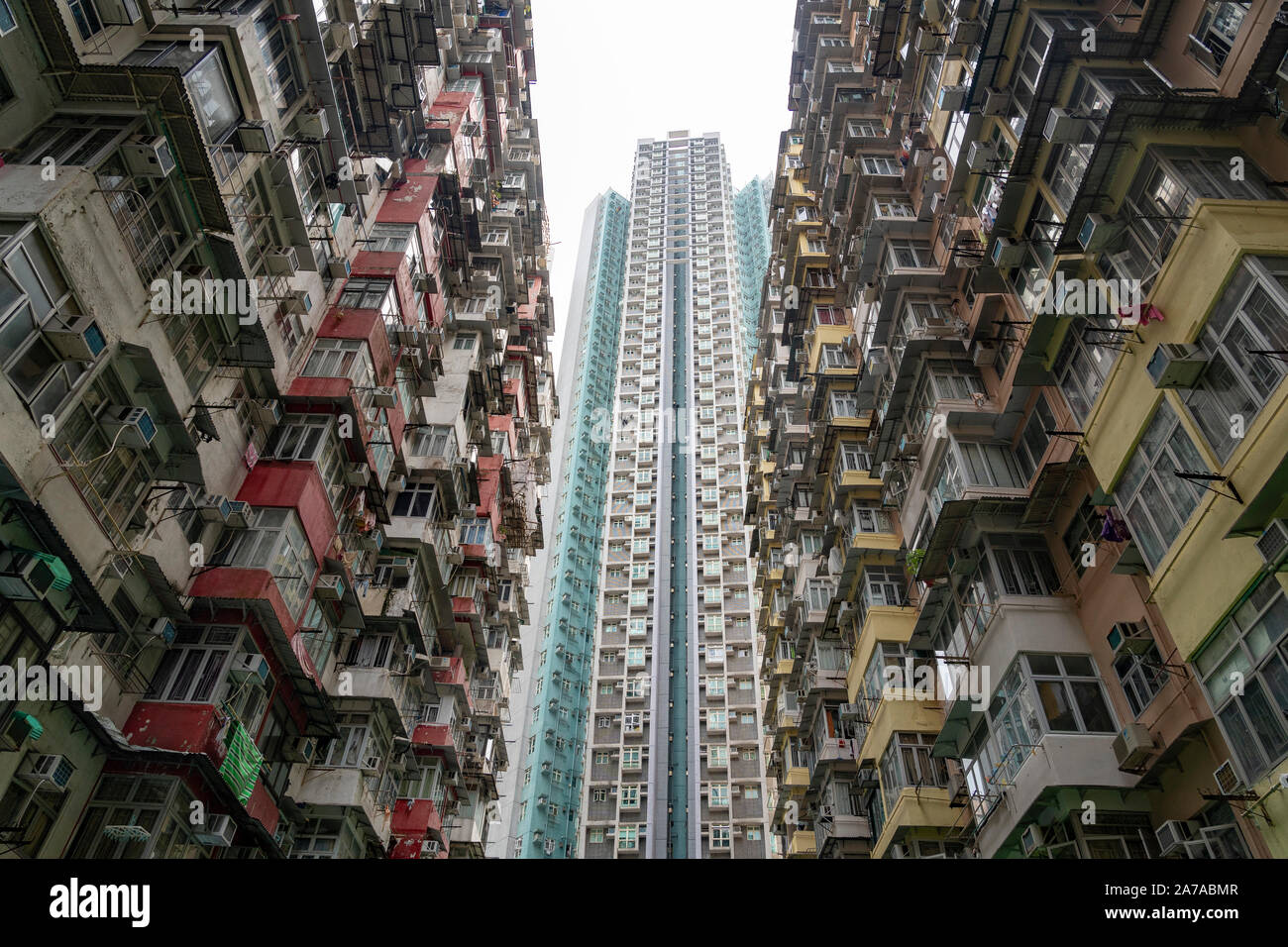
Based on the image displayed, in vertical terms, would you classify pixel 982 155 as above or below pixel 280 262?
above

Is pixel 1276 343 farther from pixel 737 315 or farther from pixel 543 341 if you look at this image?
pixel 737 315

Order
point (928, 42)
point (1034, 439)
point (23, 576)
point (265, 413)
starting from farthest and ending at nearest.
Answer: point (928, 42)
point (265, 413)
point (1034, 439)
point (23, 576)

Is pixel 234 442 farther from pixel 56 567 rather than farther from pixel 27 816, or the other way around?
pixel 27 816

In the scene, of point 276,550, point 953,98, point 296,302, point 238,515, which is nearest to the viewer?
point 238,515

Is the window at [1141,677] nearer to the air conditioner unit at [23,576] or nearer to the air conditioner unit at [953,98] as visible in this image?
the air conditioner unit at [953,98]

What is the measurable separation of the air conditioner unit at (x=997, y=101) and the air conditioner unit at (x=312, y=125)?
2032 cm

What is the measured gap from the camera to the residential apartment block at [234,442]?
13.9 meters

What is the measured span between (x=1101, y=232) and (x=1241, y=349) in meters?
5.75

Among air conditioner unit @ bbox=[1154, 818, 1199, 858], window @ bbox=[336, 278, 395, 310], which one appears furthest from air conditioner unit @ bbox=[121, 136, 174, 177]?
air conditioner unit @ bbox=[1154, 818, 1199, 858]

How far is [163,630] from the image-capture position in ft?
55.8

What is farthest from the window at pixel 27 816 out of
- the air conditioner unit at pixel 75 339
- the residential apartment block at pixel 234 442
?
the air conditioner unit at pixel 75 339

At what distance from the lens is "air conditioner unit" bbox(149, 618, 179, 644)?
16891 millimetres

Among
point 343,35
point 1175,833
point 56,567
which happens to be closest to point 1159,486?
point 1175,833

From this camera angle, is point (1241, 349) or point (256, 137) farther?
point (256, 137)
